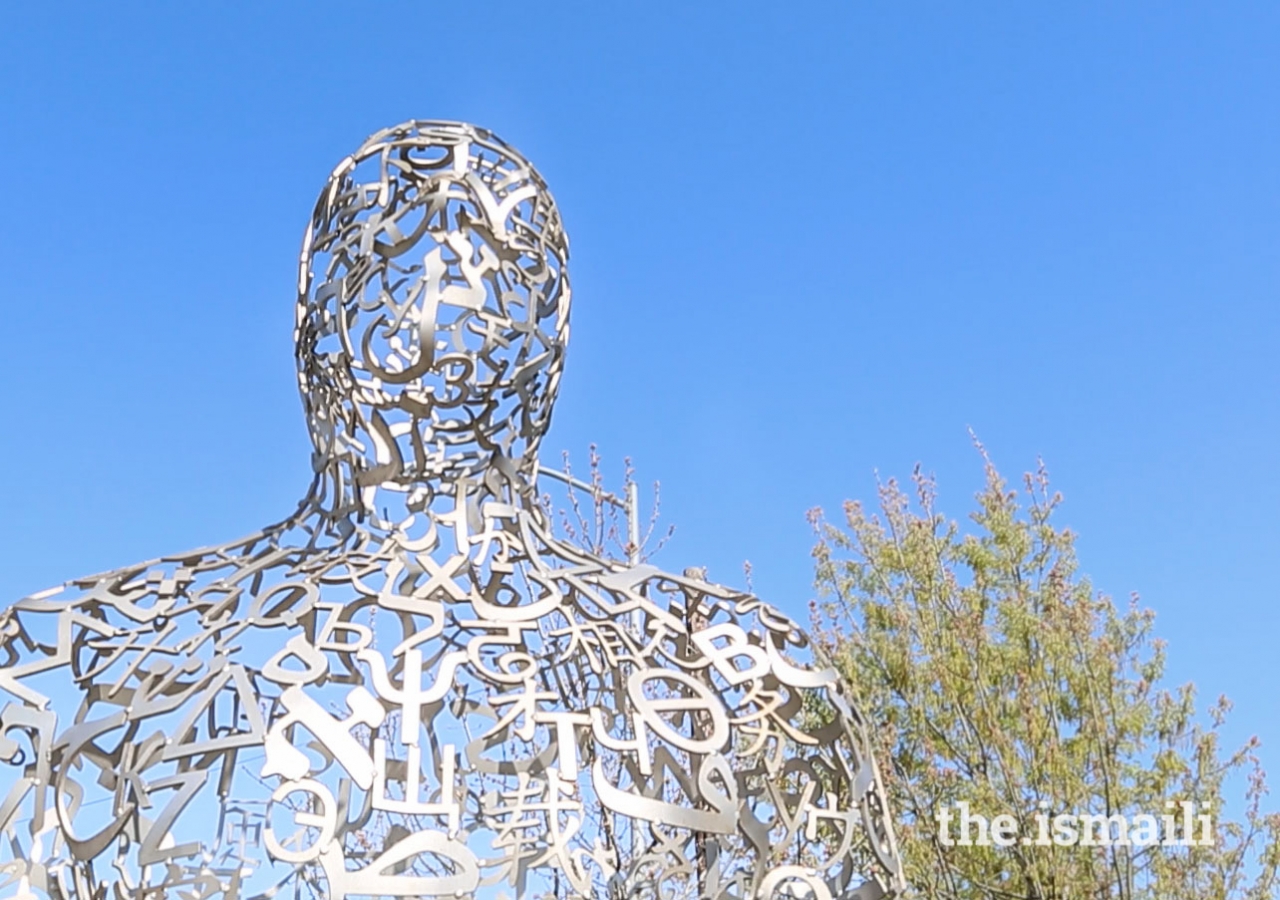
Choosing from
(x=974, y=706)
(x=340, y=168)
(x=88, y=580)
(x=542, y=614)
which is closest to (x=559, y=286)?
(x=340, y=168)

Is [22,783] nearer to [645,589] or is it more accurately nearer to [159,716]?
[159,716]

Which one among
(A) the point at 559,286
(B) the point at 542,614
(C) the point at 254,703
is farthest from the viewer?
(A) the point at 559,286

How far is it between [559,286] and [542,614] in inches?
31.0

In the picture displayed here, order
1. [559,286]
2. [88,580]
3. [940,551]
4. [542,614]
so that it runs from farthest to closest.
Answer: [940,551] → [559,286] → [88,580] → [542,614]

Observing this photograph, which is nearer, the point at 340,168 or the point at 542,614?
the point at 542,614

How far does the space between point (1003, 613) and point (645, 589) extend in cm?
368

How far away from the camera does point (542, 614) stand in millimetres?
2561

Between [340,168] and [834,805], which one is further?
[340,168]

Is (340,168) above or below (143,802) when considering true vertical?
above

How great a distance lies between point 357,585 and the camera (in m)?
2.62

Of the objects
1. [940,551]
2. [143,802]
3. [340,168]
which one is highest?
[940,551]

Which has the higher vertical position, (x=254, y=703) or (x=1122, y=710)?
(x=1122, y=710)

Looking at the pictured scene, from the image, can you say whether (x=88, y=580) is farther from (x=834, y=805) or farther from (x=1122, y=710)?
(x=1122, y=710)

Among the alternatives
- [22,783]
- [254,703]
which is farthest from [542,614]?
[22,783]
